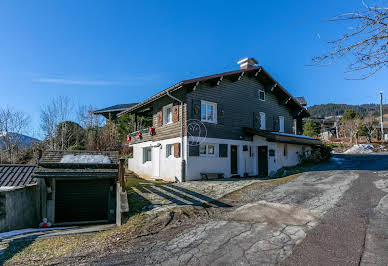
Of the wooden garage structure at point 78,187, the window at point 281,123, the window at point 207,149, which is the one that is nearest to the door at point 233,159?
the window at point 207,149

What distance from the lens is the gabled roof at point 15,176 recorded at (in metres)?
11.8

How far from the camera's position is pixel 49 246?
18.9 feet

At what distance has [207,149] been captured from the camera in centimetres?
1448

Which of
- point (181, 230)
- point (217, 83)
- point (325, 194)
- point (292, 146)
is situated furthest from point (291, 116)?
point (181, 230)

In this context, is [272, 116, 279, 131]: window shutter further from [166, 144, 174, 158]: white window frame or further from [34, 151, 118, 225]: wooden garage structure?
[34, 151, 118, 225]: wooden garage structure

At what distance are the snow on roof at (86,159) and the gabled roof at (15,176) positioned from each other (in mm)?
2248

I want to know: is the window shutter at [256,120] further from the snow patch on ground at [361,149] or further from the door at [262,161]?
the snow patch on ground at [361,149]

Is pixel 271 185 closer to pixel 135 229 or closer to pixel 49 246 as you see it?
pixel 135 229

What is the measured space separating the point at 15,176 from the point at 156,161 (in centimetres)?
802

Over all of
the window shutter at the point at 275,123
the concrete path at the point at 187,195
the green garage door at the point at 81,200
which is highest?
the window shutter at the point at 275,123

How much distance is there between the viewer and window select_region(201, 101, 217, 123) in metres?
14.5

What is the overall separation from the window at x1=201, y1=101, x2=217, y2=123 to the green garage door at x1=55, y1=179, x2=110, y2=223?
22.4 ft

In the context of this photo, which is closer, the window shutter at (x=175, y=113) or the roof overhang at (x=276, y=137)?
the window shutter at (x=175, y=113)

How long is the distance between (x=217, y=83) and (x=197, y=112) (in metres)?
2.50
